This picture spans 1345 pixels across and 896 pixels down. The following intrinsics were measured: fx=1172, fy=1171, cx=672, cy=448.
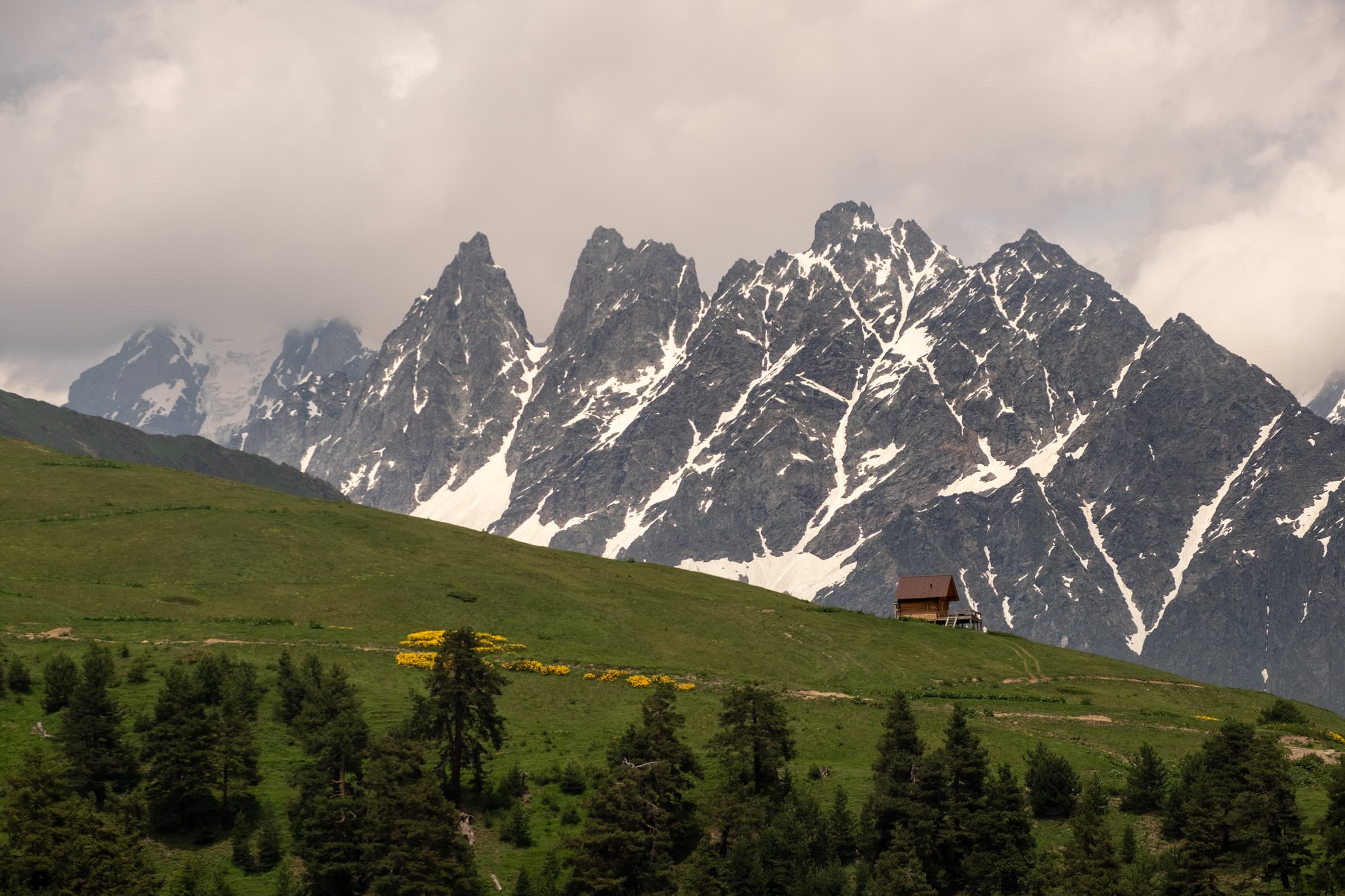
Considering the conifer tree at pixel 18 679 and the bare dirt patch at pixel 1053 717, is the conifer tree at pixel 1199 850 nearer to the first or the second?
the bare dirt patch at pixel 1053 717

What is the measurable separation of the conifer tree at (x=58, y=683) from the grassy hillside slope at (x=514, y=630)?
133 cm

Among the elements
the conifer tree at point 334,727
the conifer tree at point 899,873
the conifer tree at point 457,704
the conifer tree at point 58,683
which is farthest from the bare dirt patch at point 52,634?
the conifer tree at point 899,873

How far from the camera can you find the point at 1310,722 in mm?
84812

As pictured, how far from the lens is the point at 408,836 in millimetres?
48875

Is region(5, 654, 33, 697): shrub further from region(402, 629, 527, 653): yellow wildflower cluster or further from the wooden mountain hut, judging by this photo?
the wooden mountain hut

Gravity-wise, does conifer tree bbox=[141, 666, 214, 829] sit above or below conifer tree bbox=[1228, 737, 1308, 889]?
below

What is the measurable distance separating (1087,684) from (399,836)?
67.3 m

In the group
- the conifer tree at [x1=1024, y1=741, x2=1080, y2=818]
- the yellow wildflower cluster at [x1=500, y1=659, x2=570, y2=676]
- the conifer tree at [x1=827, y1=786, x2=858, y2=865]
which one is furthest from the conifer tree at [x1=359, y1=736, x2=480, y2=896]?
the yellow wildflower cluster at [x1=500, y1=659, x2=570, y2=676]

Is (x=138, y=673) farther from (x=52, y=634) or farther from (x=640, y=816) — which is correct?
(x=640, y=816)

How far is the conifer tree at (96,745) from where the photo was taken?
52844 mm

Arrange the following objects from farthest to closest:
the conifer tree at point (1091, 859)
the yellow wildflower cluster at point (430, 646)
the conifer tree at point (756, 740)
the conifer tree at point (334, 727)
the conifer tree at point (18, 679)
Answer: the yellow wildflower cluster at point (430, 646) < the conifer tree at point (18, 679) < the conifer tree at point (756, 740) < the conifer tree at point (334, 727) < the conifer tree at point (1091, 859)

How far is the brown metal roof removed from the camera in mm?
141500

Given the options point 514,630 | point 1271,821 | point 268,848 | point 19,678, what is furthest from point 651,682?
point 1271,821

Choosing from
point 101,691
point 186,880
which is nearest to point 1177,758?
point 186,880
